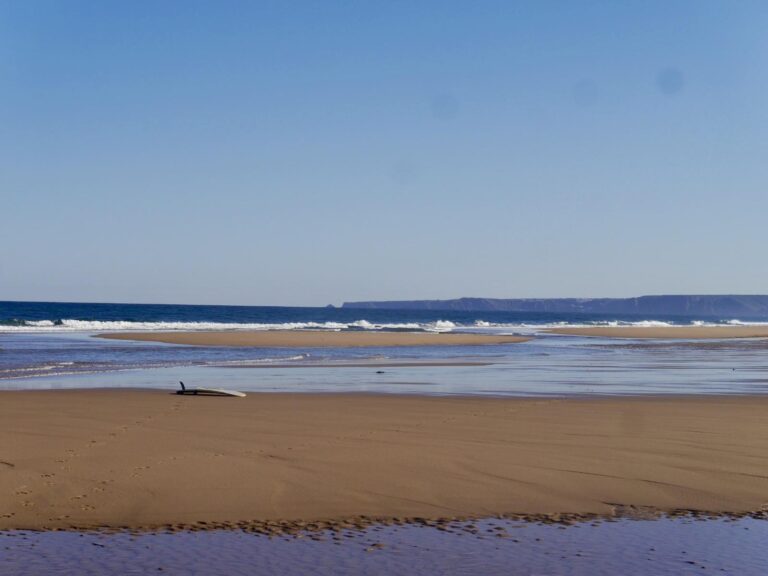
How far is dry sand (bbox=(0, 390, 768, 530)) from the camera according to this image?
24.1 feet

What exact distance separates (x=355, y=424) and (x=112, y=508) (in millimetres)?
5450

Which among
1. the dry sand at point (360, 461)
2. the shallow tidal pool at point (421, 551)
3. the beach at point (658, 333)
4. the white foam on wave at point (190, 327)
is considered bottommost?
the shallow tidal pool at point (421, 551)

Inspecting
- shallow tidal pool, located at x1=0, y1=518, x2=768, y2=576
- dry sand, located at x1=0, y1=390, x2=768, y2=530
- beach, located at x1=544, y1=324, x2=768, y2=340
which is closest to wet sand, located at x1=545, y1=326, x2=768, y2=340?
beach, located at x1=544, y1=324, x2=768, y2=340

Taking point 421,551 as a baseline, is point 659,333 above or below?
above

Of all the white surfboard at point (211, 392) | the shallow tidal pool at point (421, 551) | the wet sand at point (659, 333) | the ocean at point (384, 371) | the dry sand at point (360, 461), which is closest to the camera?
the shallow tidal pool at point (421, 551)

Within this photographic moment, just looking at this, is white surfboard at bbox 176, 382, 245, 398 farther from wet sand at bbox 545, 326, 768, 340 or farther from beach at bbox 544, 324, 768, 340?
wet sand at bbox 545, 326, 768, 340

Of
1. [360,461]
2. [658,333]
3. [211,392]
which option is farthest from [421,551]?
[658,333]

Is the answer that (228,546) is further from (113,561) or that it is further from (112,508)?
(112,508)

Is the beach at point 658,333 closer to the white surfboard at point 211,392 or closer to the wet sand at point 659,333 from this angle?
the wet sand at point 659,333

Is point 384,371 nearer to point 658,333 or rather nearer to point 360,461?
point 360,461

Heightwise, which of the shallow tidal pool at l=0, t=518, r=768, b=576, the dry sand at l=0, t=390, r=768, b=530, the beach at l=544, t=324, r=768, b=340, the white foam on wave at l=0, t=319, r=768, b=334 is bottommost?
the shallow tidal pool at l=0, t=518, r=768, b=576

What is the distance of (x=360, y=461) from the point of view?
30.5 feet

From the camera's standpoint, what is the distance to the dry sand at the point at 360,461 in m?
7.36

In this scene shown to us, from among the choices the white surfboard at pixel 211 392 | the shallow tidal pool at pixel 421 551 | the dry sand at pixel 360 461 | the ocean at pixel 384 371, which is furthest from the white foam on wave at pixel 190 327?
the shallow tidal pool at pixel 421 551
